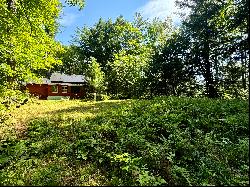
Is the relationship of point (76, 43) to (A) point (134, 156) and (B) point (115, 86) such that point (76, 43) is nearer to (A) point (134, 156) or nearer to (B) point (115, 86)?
(B) point (115, 86)

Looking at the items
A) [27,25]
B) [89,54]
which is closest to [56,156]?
[27,25]

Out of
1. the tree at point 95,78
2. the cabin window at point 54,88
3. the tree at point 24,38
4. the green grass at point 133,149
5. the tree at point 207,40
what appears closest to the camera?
the green grass at point 133,149

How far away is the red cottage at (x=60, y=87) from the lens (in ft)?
164

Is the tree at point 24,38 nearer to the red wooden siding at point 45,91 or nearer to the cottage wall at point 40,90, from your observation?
the red wooden siding at point 45,91

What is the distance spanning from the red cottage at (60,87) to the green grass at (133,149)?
34934 mm

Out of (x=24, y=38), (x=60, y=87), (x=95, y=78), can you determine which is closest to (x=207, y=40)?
(x=95, y=78)

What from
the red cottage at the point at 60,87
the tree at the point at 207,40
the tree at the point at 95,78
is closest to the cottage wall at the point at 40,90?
the red cottage at the point at 60,87

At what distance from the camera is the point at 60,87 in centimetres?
5253

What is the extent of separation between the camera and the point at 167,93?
123 ft

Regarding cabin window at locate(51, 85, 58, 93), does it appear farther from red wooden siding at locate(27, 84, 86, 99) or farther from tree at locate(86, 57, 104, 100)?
tree at locate(86, 57, 104, 100)

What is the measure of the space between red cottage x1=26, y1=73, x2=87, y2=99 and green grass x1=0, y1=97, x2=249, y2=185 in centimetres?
3493

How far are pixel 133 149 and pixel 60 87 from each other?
4301 centimetres

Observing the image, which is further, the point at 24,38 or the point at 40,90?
the point at 40,90

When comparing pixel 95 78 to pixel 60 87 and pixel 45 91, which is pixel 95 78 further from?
pixel 60 87
